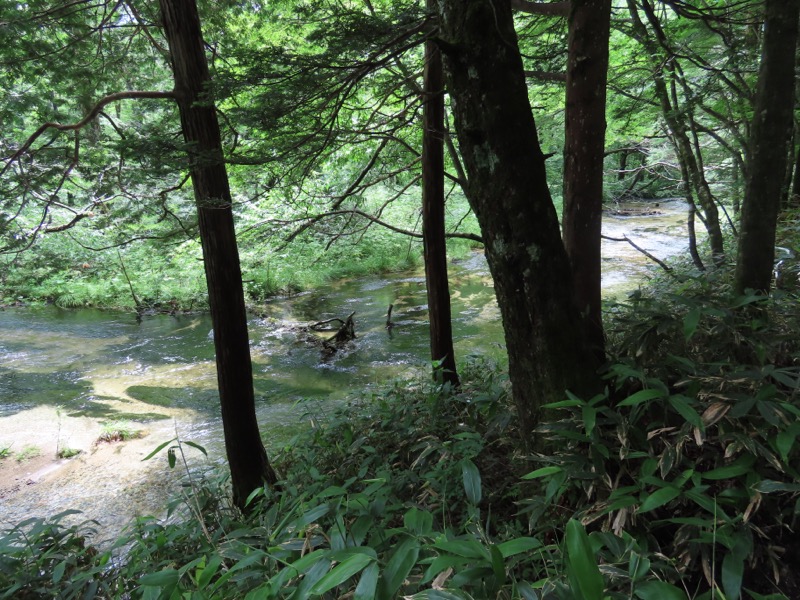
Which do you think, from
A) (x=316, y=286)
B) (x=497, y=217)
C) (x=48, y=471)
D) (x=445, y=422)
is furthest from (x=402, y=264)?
(x=497, y=217)

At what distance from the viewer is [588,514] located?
1718 millimetres

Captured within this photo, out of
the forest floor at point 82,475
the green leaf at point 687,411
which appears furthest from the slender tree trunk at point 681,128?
the forest floor at point 82,475

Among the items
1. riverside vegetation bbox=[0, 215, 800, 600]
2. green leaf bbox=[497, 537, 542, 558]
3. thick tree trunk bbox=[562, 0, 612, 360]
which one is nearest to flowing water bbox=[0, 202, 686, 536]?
riverside vegetation bbox=[0, 215, 800, 600]

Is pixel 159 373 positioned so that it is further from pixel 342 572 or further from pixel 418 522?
pixel 342 572

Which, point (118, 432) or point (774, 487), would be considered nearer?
point (774, 487)

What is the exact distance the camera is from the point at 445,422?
3.38 meters

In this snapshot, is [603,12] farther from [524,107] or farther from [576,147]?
[524,107]

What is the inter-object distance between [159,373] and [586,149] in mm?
9324

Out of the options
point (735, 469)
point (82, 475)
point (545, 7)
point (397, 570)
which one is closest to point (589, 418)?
point (735, 469)

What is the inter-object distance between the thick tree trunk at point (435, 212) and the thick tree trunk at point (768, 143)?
271 cm

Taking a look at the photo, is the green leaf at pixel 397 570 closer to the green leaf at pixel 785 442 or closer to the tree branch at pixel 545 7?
the green leaf at pixel 785 442

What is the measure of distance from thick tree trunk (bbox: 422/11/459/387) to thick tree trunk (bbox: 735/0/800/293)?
2.71 meters

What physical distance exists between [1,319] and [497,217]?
16.6 meters

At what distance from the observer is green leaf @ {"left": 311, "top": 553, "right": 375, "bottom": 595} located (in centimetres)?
109
